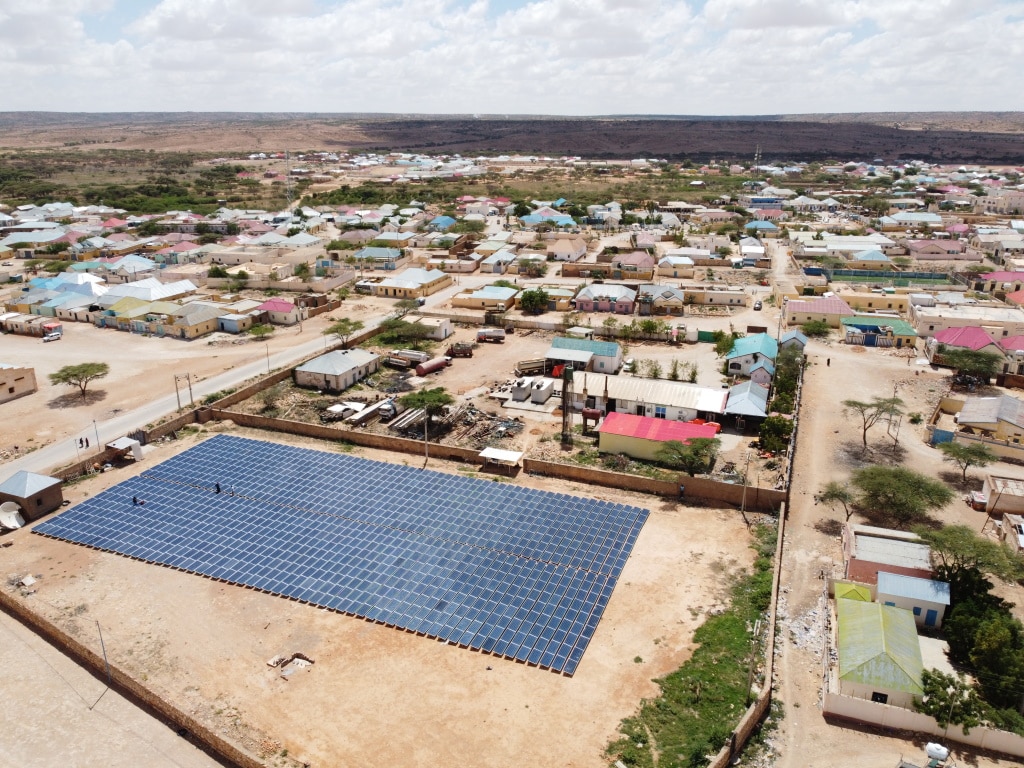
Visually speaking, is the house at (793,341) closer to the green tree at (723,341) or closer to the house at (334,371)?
the green tree at (723,341)

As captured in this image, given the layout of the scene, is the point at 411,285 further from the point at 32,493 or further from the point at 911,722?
the point at 911,722

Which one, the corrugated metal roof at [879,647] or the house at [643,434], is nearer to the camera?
the corrugated metal roof at [879,647]

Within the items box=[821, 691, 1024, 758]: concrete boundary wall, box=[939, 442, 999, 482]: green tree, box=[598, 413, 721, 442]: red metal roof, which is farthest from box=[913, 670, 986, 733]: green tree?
box=[598, 413, 721, 442]: red metal roof

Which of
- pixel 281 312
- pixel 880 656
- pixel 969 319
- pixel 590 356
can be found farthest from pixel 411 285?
pixel 880 656

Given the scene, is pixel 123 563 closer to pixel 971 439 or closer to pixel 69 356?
pixel 69 356

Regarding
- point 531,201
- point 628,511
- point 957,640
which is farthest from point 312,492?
point 531,201

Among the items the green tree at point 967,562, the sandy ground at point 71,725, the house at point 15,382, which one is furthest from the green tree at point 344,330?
the green tree at point 967,562

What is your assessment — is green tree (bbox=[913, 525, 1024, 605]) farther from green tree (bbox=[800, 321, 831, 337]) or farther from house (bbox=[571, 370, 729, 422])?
green tree (bbox=[800, 321, 831, 337])
